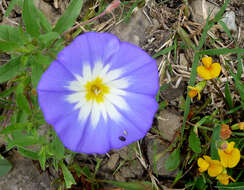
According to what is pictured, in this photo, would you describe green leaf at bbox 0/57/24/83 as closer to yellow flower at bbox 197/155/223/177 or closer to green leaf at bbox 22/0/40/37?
green leaf at bbox 22/0/40/37

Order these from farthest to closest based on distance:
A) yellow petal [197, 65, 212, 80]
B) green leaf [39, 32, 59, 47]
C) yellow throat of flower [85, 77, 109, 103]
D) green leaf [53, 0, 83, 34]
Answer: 1. yellow petal [197, 65, 212, 80]
2. green leaf [53, 0, 83, 34]
3. yellow throat of flower [85, 77, 109, 103]
4. green leaf [39, 32, 59, 47]

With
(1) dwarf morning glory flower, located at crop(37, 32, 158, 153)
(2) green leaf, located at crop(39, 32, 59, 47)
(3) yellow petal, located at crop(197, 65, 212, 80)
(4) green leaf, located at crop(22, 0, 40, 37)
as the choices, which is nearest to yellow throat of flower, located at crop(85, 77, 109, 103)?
(1) dwarf morning glory flower, located at crop(37, 32, 158, 153)

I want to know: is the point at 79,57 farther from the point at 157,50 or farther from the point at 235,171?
the point at 235,171

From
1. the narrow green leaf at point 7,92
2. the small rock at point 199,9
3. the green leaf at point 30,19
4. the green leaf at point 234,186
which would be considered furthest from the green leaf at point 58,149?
the small rock at point 199,9

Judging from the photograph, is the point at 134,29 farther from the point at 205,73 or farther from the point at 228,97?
the point at 228,97

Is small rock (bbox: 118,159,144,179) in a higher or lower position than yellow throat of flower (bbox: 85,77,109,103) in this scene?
lower

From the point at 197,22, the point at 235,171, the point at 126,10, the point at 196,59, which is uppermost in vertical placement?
the point at 126,10

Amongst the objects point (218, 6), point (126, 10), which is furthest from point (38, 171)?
point (218, 6)
